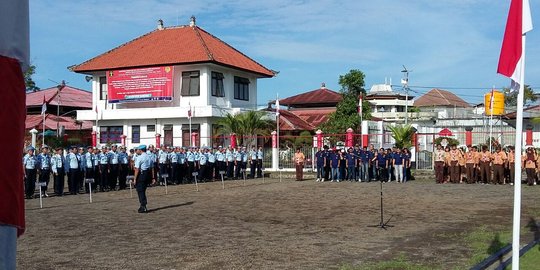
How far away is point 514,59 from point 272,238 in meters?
5.73

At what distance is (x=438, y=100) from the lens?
3757 inches

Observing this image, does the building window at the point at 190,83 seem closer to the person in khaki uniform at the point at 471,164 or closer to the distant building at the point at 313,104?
the distant building at the point at 313,104

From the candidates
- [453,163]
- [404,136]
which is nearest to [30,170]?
[453,163]

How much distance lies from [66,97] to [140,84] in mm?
20818

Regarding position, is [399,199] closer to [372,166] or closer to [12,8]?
[372,166]

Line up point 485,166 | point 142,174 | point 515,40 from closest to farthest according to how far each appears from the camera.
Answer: point 515,40
point 142,174
point 485,166

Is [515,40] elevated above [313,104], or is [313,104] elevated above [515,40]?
[313,104]

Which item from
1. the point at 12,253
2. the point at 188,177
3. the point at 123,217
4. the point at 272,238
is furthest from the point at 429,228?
the point at 188,177

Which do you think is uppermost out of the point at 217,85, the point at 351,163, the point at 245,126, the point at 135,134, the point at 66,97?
the point at 66,97

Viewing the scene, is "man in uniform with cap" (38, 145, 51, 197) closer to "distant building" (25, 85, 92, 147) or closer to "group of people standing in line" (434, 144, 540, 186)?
"group of people standing in line" (434, 144, 540, 186)

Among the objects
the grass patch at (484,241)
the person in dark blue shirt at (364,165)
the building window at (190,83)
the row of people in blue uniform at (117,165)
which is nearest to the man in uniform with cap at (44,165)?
the row of people in blue uniform at (117,165)

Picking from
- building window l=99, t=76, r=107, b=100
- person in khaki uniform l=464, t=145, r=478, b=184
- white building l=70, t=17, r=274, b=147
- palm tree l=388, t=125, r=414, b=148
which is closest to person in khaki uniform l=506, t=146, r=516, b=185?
person in khaki uniform l=464, t=145, r=478, b=184

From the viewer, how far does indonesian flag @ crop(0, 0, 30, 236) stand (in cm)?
207

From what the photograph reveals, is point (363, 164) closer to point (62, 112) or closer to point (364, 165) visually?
point (364, 165)
